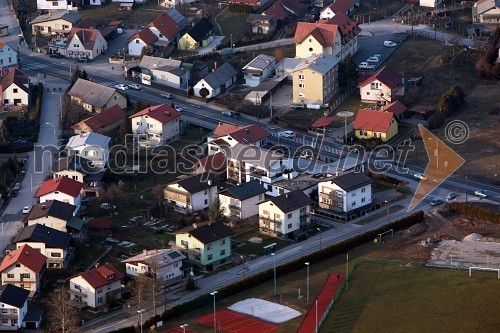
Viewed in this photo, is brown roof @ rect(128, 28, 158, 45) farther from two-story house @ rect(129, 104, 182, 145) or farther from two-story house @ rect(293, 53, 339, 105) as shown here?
two-story house @ rect(129, 104, 182, 145)

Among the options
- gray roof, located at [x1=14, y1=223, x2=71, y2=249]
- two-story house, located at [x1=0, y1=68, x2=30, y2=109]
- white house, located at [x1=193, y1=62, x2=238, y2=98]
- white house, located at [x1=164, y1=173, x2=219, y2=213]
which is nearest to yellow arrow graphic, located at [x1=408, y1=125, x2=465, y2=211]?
white house, located at [x1=164, y1=173, x2=219, y2=213]

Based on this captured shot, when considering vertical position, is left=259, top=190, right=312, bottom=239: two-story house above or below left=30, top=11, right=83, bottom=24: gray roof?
below

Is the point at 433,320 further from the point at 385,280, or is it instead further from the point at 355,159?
the point at 355,159

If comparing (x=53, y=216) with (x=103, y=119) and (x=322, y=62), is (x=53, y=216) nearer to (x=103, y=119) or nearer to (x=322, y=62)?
(x=103, y=119)

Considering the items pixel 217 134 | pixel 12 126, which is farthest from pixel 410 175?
pixel 12 126

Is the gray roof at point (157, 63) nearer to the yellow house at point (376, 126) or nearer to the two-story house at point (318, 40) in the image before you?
the two-story house at point (318, 40)
